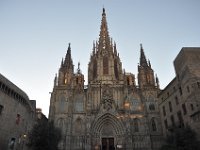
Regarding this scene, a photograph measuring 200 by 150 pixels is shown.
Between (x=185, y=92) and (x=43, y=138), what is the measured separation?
1908 centimetres

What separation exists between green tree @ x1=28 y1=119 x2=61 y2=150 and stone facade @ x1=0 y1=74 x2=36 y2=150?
397 centimetres

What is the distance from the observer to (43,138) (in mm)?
22547

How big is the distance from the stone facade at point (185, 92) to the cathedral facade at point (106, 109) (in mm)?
6476

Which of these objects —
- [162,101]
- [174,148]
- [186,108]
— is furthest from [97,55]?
[174,148]

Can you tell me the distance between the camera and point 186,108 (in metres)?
24.0

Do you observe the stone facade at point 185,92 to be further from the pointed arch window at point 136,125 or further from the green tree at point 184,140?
the pointed arch window at point 136,125

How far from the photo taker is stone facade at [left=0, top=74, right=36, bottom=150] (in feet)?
78.1

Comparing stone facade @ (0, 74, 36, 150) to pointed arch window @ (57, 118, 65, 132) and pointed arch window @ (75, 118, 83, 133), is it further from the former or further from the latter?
pointed arch window @ (75, 118, 83, 133)

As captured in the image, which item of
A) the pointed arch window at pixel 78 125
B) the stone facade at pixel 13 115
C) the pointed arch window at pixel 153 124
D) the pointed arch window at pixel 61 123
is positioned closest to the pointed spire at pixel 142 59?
the pointed arch window at pixel 153 124

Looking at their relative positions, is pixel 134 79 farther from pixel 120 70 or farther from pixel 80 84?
pixel 80 84

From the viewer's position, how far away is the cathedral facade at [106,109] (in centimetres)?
3381

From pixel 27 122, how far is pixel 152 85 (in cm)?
2544

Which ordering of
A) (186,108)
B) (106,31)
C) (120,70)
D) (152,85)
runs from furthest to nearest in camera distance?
(106,31)
(120,70)
(152,85)
(186,108)

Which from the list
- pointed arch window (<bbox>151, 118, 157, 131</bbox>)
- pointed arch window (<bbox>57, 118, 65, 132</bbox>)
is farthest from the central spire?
pointed arch window (<bbox>151, 118, 157, 131</bbox>)
